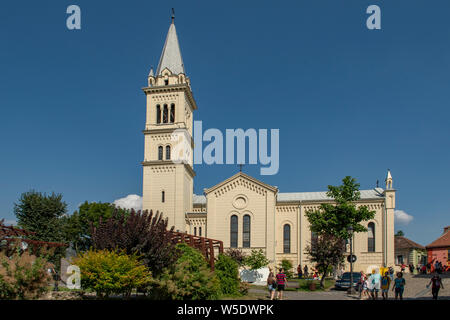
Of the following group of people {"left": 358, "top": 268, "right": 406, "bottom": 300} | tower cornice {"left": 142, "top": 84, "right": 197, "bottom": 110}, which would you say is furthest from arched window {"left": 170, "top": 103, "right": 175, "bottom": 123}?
group of people {"left": 358, "top": 268, "right": 406, "bottom": 300}

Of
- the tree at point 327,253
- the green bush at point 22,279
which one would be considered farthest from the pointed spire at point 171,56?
the green bush at point 22,279

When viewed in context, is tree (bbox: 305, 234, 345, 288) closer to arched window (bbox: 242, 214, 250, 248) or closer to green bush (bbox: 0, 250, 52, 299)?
arched window (bbox: 242, 214, 250, 248)

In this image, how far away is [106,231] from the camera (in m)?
21.5

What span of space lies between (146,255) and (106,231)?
238cm

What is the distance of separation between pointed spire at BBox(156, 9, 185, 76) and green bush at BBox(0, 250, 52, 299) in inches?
1588

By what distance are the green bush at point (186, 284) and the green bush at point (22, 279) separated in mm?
5940

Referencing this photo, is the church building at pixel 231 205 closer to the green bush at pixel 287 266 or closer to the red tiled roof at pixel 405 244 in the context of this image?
the green bush at pixel 287 266

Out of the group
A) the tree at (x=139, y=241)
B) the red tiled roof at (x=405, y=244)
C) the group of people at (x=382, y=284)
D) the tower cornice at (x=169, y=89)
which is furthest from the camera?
the red tiled roof at (x=405, y=244)

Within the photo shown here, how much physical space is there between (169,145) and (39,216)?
16.1 meters

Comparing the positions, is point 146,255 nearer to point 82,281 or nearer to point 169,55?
point 82,281

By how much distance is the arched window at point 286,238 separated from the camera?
169 feet

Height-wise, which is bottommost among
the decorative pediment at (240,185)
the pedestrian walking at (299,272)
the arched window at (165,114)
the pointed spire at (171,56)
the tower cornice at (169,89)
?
the pedestrian walking at (299,272)

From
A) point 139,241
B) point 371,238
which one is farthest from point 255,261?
point 139,241
